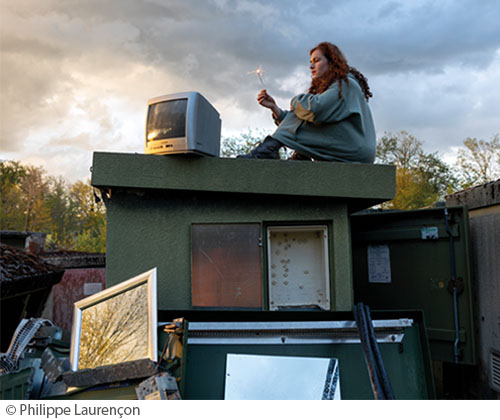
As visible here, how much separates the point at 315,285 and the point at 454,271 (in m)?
1.73

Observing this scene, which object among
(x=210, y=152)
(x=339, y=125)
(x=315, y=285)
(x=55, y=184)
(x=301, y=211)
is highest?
(x=55, y=184)

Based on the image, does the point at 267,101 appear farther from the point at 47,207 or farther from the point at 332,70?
the point at 47,207

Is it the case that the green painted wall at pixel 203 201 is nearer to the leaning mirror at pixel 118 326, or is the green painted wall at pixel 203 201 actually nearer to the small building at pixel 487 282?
the leaning mirror at pixel 118 326

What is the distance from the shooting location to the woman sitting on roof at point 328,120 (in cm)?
453

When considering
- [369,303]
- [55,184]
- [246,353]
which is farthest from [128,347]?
[55,184]

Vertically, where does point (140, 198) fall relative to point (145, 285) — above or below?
above

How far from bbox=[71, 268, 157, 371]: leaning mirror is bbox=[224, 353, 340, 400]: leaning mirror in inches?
25.8

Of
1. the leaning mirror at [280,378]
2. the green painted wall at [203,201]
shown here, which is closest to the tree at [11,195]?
the green painted wall at [203,201]

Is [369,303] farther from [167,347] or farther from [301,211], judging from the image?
[167,347]

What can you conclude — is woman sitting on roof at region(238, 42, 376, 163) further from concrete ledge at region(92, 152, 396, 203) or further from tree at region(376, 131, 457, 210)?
tree at region(376, 131, 457, 210)

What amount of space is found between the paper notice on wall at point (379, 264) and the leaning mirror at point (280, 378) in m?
2.35

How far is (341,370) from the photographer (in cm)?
347

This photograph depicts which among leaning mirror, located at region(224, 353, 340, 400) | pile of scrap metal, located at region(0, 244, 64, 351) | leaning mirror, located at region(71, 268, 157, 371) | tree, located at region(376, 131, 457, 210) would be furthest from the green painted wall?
tree, located at region(376, 131, 457, 210)

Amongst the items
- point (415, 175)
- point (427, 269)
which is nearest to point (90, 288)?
point (427, 269)
